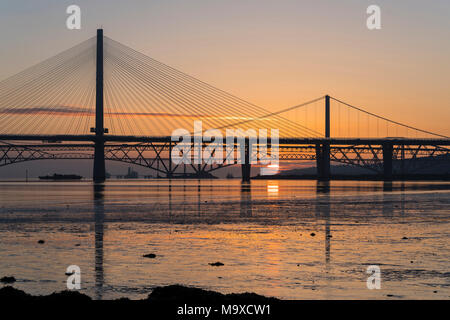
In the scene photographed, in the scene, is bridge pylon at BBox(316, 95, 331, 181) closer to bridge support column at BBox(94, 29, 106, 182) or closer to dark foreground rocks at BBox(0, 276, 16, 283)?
bridge support column at BBox(94, 29, 106, 182)

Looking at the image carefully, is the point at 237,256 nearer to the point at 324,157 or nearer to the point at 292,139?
the point at 292,139

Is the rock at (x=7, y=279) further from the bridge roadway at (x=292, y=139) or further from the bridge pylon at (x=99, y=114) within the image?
the bridge roadway at (x=292, y=139)

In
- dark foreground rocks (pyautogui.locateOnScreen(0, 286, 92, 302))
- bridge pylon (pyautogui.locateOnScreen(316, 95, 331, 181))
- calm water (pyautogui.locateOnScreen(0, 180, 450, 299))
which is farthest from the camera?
bridge pylon (pyautogui.locateOnScreen(316, 95, 331, 181))

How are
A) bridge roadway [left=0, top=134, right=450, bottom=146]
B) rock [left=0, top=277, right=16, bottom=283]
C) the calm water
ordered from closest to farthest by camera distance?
1. the calm water
2. rock [left=0, top=277, right=16, bottom=283]
3. bridge roadway [left=0, top=134, right=450, bottom=146]

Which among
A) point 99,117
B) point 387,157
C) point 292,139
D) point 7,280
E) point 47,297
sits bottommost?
point 7,280

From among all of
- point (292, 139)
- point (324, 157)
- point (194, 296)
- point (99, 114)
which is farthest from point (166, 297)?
point (324, 157)

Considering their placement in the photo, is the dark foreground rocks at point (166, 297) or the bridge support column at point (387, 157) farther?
the bridge support column at point (387, 157)

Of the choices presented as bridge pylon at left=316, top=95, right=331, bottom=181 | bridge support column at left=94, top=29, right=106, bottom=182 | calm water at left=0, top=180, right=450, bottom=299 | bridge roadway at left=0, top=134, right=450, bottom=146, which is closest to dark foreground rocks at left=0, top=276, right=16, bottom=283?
calm water at left=0, top=180, right=450, bottom=299

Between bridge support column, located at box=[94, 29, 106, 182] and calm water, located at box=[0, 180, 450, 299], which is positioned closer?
calm water, located at box=[0, 180, 450, 299]

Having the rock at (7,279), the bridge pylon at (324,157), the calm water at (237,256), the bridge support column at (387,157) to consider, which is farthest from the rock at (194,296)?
the bridge support column at (387,157)

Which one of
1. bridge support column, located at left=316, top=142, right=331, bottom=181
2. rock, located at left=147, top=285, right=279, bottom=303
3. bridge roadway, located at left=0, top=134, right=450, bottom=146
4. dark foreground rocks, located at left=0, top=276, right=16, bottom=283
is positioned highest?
bridge roadway, located at left=0, top=134, right=450, bottom=146
